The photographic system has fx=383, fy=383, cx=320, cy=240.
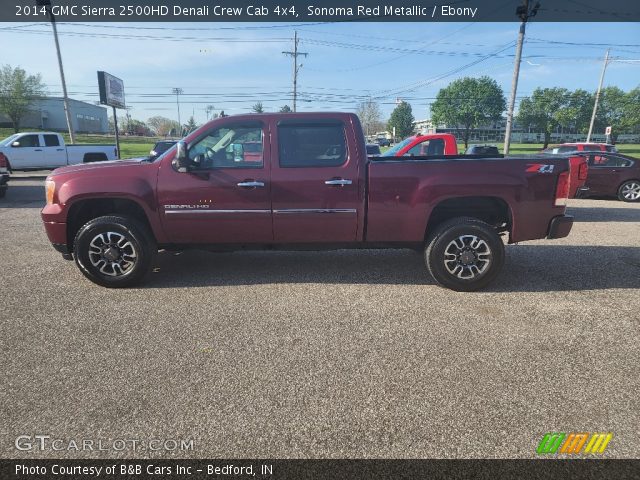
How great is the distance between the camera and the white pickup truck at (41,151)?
1762 cm

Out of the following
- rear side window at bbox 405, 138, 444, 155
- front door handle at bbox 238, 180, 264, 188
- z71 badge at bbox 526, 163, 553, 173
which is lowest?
front door handle at bbox 238, 180, 264, 188

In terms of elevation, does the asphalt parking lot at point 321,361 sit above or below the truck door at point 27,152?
below

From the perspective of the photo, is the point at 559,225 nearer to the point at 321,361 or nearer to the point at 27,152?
the point at 321,361

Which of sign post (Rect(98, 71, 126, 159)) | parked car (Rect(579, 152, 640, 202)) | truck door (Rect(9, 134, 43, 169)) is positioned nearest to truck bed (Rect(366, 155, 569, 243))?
parked car (Rect(579, 152, 640, 202))

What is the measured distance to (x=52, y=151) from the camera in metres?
17.9

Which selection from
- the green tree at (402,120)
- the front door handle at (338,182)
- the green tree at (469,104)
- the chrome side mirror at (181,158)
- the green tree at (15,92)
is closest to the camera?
Result: the chrome side mirror at (181,158)

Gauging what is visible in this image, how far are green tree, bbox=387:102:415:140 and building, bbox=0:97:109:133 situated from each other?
277ft

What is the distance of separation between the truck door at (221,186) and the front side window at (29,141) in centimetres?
1822

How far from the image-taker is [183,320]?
3684mm

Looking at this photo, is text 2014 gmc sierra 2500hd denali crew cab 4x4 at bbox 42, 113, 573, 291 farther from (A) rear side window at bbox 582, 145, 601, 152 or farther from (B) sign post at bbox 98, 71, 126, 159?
(B) sign post at bbox 98, 71, 126, 159

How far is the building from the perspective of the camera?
7219cm

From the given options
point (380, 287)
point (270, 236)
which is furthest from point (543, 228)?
point (270, 236)

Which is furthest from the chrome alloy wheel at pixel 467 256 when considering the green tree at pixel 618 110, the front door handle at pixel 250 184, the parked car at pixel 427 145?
the green tree at pixel 618 110

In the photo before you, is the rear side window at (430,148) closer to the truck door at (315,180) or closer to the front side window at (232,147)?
the truck door at (315,180)
